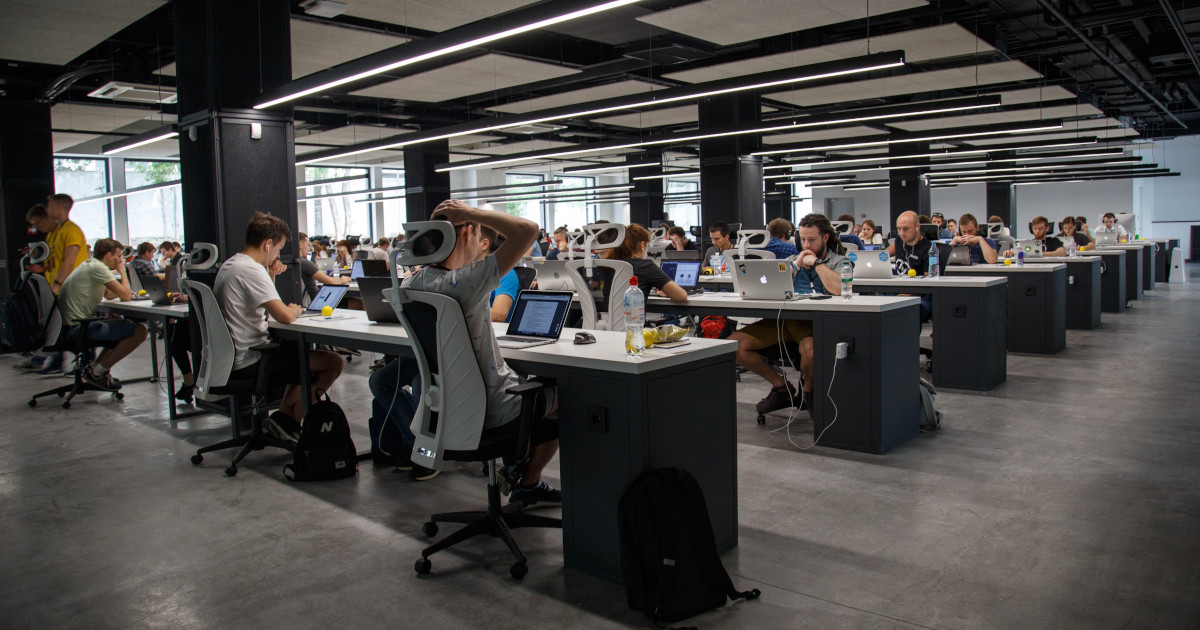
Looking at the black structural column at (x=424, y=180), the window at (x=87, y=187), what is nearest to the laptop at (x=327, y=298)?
the black structural column at (x=424, y=180)

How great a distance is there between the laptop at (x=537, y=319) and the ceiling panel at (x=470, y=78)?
5.92 m

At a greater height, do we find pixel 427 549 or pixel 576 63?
pixel 576 63

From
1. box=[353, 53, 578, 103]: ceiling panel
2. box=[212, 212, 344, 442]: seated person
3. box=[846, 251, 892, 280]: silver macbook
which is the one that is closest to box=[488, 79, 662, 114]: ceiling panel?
box=[353, 53, 578, 103]: ceiling panel

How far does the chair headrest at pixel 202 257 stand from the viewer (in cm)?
505

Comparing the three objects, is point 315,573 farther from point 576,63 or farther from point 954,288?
point 576,63

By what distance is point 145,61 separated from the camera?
31.5 ft

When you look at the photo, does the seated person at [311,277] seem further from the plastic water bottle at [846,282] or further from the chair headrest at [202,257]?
the plastic water bottle at [846,282]

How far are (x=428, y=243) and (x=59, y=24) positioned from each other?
6.87 metres

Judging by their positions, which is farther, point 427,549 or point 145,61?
point 145,61

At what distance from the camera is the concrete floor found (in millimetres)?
2521

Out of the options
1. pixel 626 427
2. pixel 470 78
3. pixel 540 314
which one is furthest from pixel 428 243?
pixel 470 78

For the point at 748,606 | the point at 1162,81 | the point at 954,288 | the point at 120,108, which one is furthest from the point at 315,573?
the point at 1162,81

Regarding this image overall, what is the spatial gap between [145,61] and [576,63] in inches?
211

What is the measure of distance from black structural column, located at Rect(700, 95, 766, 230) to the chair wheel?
1019 cm
